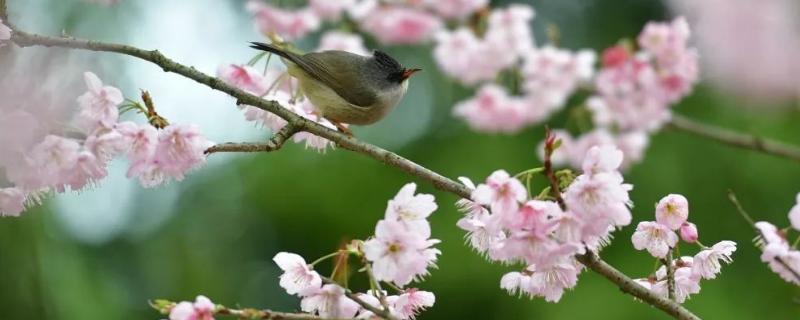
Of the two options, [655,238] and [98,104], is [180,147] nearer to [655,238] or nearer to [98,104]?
[98,104]

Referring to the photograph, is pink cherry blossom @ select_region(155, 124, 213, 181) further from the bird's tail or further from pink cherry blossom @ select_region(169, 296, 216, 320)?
the bird's tail

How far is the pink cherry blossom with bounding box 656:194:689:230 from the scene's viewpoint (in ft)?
5.97

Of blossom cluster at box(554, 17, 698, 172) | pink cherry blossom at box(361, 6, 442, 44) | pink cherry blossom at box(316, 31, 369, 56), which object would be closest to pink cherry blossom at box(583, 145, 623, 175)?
Answer: blossom cluster at box(554, 17, 698, 172)

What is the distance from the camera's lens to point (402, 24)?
4629 mm

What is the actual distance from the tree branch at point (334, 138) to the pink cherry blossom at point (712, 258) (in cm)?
18

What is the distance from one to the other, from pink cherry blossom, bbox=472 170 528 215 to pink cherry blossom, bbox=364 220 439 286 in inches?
5.4

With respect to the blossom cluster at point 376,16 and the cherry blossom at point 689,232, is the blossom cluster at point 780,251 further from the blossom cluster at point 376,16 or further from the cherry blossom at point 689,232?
the blossom cluster at point 376,16

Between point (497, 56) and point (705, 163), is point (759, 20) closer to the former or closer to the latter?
point (497, 56)

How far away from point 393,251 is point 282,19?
2699 mm

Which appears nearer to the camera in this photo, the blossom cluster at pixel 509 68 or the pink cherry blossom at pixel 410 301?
the pink cherry blossom at pixel 410 301

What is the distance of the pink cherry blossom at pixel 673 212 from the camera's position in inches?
71.7

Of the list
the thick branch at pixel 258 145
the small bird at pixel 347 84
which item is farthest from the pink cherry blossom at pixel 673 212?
the small bird at pixel 347 84

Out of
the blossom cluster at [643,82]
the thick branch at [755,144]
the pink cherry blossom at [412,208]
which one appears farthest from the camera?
the blossom cluster at [643,82]

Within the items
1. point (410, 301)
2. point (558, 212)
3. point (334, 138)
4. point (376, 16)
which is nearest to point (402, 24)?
point (376, 16)
